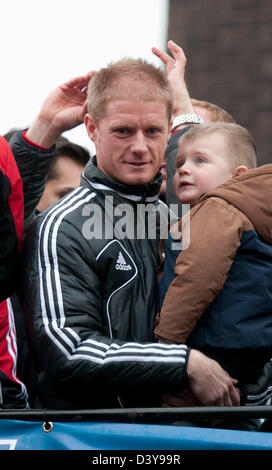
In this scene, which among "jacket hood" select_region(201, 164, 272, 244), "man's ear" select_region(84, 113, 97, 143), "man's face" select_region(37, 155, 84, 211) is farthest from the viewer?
"man's face" select_region(37, 155, 84, 211)

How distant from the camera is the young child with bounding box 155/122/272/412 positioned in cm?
263

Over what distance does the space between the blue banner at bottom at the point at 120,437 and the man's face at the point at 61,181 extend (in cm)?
203

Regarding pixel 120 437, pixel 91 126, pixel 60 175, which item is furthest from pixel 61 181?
pixel 120 437

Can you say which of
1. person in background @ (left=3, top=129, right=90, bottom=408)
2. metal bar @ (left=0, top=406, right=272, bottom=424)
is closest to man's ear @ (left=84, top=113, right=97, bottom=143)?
person in background @ (left=3, top=129, right=90, bottom=408)

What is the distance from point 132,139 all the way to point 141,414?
1011 millimetres

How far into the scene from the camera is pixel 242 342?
8.55 ft

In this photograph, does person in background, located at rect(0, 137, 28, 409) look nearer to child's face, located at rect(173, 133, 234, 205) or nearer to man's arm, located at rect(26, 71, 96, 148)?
man's arm, located at rect(26, 71, 96, 148)

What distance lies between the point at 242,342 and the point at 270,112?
913 centimetres

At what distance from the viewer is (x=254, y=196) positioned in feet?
9.13

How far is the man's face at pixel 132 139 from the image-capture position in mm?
2906

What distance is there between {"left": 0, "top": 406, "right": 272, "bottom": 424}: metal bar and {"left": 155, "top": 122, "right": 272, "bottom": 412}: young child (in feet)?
1.03

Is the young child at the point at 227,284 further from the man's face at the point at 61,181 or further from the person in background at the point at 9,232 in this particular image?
the man's face at the point at 61,181
